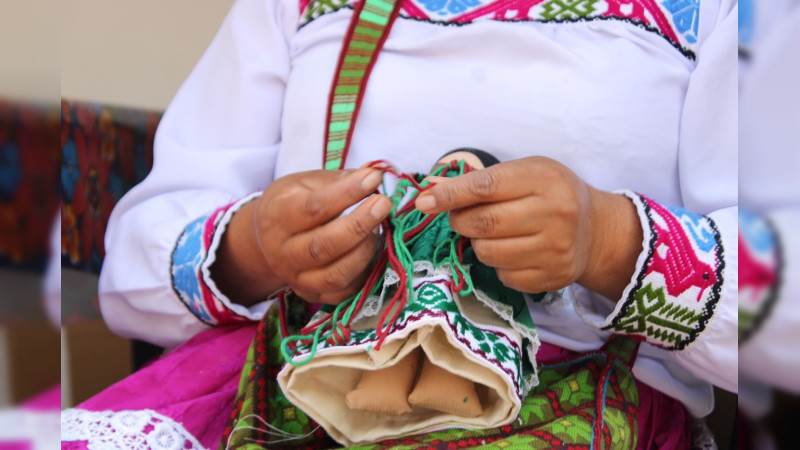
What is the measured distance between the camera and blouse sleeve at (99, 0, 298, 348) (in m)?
0.73

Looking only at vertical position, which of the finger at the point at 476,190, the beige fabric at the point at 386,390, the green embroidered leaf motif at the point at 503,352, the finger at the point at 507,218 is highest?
the finger at the point at 476,190

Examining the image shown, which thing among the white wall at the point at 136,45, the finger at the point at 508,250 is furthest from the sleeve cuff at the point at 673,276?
the white wall at the point at 136,45

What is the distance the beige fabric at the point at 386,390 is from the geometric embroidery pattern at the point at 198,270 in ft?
0.76

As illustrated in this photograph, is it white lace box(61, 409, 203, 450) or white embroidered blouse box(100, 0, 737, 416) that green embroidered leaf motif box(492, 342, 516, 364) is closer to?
white embroidered blouse box(100, 0, 737, 416)

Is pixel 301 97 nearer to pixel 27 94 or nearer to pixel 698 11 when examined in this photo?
pixel 698 11

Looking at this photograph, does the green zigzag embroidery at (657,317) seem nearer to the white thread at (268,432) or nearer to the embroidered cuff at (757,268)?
the white thread at (268,432)

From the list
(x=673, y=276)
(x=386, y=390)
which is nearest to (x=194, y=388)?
(x=386, y=390)

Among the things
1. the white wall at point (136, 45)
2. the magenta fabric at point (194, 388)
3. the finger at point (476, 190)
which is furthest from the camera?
the white wall at point (136, 45)

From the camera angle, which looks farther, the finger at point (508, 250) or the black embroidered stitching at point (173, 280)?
the black embroidered stitching at point (173, 280)

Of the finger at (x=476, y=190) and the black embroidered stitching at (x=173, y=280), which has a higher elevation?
the finger at (x=476, y=190)

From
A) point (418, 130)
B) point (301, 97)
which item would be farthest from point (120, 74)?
point (418, 130)

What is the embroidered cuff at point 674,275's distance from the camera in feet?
1.80

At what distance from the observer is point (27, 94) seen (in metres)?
0.11

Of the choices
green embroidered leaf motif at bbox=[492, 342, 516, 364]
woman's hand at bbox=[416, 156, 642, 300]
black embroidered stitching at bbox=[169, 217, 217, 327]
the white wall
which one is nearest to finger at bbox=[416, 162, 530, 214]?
woman's hand at bbox=[416, 156, 642, 300]
